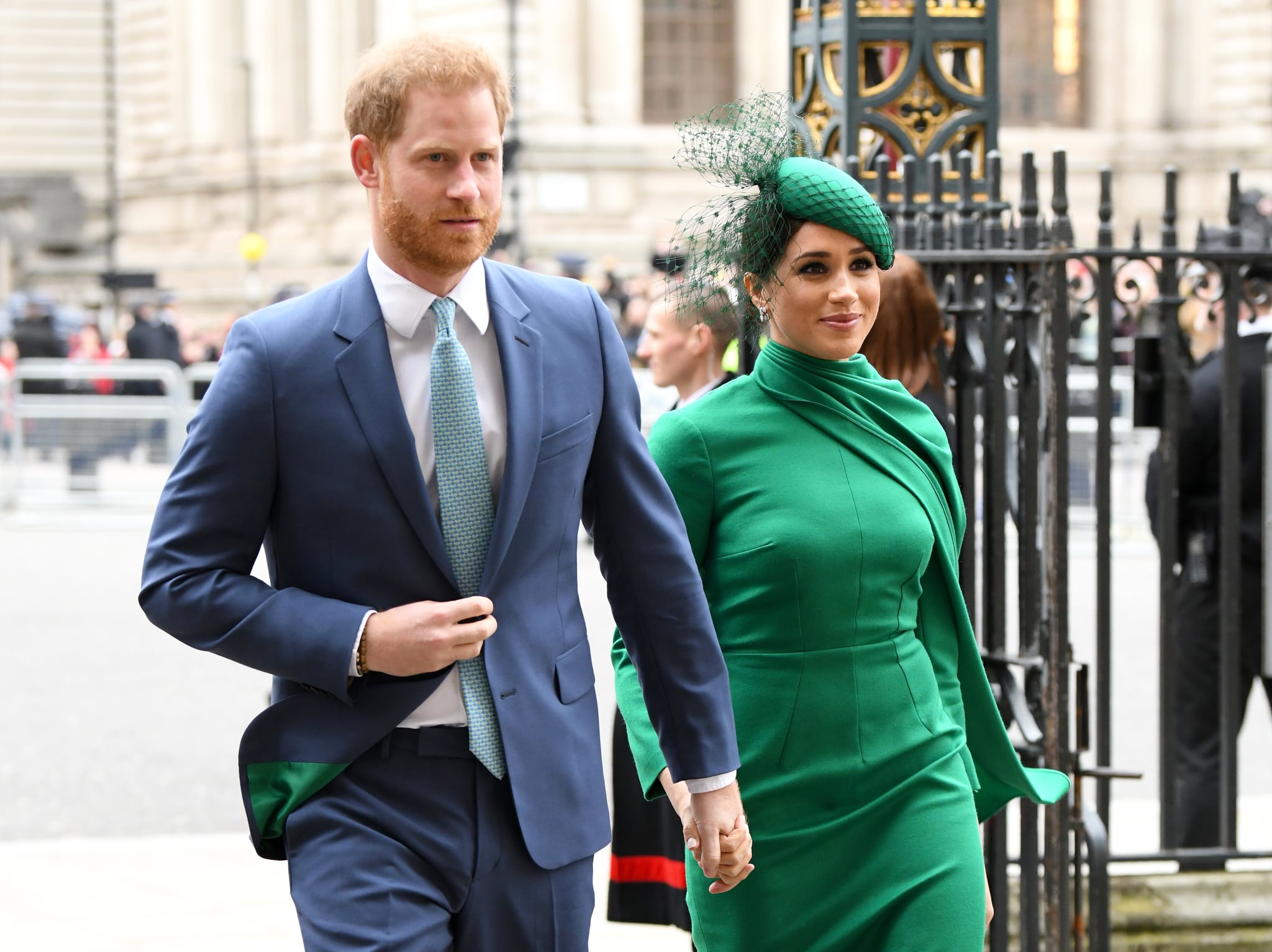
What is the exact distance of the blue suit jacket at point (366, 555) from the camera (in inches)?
109

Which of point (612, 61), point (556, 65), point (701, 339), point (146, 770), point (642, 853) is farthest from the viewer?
point (612, 61)

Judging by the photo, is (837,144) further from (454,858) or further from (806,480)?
(454,858)

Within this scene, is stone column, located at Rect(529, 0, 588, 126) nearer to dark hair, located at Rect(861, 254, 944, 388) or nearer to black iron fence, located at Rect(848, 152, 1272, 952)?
black iron fence, located at Rect(848, 152, 1272, 952)

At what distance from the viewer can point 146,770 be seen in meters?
7.98

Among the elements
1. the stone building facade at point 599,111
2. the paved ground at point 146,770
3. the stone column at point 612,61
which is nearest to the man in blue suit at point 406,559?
the paved ground at point 146,770

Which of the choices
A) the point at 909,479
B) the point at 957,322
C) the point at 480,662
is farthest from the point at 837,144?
the point at 480,662

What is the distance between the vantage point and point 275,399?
2785 mm

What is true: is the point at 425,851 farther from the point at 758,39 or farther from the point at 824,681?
the point at 758,39

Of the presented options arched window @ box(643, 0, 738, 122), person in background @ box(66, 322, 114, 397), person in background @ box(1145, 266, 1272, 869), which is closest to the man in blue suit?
person in background @ box(1145, 266, 1272, 869)

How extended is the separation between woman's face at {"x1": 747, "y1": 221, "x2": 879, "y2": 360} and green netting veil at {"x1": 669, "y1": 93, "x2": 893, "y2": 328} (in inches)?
0.8

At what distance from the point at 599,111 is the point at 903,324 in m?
29.5

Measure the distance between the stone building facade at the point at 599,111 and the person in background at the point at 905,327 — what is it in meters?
23.2

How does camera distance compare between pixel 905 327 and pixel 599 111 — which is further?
pixel 599 111

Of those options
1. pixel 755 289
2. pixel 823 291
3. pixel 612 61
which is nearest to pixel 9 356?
pixel 612 61
